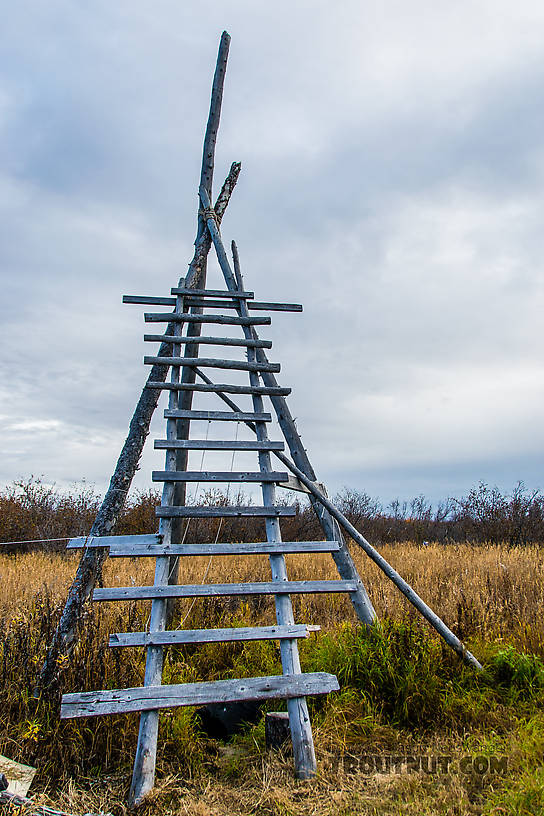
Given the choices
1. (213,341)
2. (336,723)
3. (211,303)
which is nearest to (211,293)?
(211,303)

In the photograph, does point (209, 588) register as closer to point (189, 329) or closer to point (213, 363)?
point (213, 363)

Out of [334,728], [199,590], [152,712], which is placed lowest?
[334,728]

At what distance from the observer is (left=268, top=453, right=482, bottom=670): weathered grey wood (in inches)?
185

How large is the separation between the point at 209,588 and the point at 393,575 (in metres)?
1.89

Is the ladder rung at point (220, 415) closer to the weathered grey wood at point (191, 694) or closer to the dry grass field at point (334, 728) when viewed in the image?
the dry grass field at point (334, 728)

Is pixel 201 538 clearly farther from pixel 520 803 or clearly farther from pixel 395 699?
pixel 520 803

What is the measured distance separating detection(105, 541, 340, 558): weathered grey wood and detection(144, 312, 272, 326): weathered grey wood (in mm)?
2431

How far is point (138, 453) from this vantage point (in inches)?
209

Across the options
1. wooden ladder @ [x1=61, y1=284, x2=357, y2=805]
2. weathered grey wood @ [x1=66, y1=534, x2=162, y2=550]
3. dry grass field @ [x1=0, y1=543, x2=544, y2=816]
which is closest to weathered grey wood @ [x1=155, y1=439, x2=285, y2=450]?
wooden ladder @ [x1=61, y1=284, x2=357, y2=805]

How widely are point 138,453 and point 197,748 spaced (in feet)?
8.23

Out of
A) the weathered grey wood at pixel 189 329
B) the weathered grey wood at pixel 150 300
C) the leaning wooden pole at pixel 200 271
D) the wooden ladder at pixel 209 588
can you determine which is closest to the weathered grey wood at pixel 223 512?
the wooden ladder at pixel 209 588

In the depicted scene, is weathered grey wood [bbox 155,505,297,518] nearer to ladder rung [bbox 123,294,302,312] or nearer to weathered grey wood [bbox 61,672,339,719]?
weathered grey wood [bbox 61,672,339,719]

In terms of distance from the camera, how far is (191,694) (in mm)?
3512

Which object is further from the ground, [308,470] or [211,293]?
[211,293]
